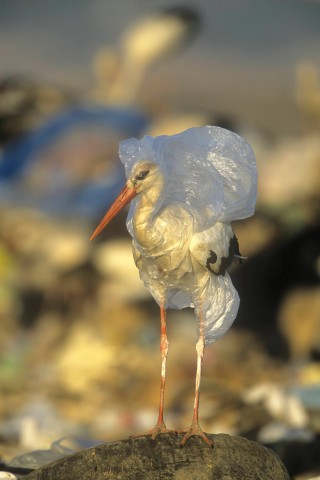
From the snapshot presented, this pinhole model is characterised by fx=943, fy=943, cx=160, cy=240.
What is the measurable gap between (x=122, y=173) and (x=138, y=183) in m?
4.30

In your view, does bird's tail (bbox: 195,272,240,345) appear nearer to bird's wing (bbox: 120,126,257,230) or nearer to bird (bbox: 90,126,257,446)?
bird (bbox: 90,126,257,446)

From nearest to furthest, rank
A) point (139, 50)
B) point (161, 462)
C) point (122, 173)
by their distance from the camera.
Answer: point (161, 462) < point (122, 173) < point (139, 50)

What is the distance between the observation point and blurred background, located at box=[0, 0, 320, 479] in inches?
260

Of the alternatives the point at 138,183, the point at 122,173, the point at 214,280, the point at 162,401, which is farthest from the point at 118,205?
the point at 122,173

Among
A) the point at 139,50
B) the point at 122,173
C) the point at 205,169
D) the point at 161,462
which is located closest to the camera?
the point at 161,462

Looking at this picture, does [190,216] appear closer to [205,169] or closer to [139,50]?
[205,169]

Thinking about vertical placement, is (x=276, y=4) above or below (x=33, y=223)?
above

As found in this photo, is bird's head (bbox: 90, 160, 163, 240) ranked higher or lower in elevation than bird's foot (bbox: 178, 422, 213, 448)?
higher

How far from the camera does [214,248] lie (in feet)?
8.42

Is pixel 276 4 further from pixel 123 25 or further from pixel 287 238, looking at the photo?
pixel 287 238

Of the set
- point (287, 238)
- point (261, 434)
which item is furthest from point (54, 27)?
point (261, 434)

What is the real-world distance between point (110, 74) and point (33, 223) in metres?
1.30

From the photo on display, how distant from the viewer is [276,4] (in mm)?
7293

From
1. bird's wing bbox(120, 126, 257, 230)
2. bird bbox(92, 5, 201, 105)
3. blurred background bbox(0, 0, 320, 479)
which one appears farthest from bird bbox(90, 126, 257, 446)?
bird bbox(92, 5, 201, 105)
